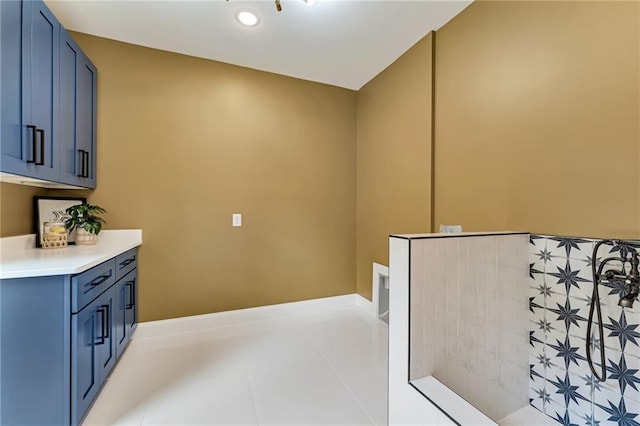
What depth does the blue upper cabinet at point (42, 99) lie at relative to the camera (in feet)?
4.31

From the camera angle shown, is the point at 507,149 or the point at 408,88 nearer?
the point at 507,149

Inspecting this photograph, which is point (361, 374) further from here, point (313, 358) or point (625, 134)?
point (625, 134)

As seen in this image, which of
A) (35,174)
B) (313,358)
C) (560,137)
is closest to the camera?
(560,137)

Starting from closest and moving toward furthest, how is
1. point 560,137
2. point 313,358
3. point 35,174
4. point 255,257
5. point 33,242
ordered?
point 560,137, point 35,174, point 33,242, point 313,358, point 255,257

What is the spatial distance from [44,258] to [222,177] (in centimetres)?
141

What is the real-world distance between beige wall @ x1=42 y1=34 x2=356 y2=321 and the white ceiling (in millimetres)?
195

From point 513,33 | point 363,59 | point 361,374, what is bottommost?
point 361,374

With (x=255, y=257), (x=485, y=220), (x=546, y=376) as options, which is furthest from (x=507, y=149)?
(x=255, y=257)

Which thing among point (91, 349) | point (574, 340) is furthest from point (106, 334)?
point (574, 340)

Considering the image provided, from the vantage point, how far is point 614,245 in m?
1.13

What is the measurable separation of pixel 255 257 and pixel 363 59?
2.25m

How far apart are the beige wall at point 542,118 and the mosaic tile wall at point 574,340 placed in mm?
136

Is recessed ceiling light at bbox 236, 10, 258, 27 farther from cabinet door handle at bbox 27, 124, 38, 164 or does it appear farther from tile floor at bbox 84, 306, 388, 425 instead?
tile floor at bbox 84, 306, 388, 425

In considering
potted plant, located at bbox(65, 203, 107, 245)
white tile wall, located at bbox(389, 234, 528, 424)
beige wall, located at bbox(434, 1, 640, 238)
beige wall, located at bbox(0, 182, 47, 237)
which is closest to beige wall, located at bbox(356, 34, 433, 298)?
beige wall, located at bbox(434, 1, 640, 238)
